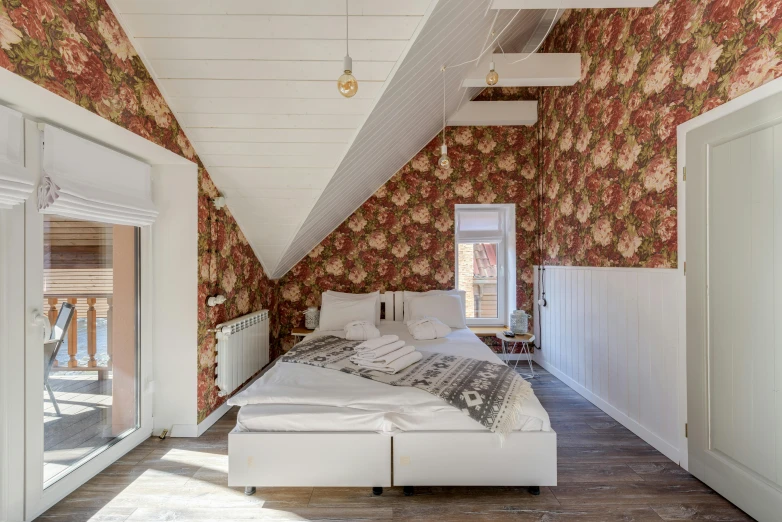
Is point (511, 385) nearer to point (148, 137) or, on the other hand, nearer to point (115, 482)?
point (115, 482)

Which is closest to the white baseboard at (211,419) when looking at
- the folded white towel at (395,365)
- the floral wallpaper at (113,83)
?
the floral wallpaper at (113,83)

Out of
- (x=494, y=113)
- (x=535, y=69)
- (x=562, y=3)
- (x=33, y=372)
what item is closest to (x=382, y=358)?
(x=33, y=372)

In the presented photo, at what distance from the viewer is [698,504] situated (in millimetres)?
1896

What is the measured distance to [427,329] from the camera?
3318mm

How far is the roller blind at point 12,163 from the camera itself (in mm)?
1591

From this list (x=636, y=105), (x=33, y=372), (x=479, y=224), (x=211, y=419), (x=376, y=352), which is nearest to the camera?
(x=33, y=372)

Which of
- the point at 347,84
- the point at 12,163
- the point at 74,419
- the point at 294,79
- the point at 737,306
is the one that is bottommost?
the point at 74,419

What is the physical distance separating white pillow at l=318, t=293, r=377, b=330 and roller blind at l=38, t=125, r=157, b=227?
1.71 metres

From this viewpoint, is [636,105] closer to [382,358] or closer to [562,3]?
[562,3]

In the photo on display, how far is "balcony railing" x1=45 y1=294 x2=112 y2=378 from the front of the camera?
2008 mm

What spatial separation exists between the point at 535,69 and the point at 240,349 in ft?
10.6

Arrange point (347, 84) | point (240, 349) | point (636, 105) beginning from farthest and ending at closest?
point (240, 349)
point (636, 105)
point (347, 84)

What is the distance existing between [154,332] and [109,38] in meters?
1.72

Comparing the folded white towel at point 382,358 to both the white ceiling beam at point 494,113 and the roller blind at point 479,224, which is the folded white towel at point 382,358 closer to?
the roller blind at point 479,224
